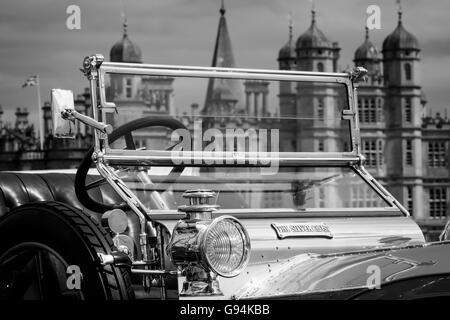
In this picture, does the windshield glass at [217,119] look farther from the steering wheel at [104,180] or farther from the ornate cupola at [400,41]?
the ornate cupola at [400,41]

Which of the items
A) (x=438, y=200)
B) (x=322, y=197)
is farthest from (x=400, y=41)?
(x=322, y=197)

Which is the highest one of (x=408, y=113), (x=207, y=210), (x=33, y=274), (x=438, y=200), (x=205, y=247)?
(x=408, y=113)

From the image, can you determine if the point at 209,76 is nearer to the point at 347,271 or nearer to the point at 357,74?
the point at 357,74

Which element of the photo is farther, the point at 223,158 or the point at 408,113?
the point at 408,113

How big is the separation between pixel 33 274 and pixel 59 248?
19 cm

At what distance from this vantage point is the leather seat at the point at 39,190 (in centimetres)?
495

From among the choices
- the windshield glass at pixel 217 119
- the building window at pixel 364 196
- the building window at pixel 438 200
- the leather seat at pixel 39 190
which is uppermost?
the windshield glass at pixel 217 119

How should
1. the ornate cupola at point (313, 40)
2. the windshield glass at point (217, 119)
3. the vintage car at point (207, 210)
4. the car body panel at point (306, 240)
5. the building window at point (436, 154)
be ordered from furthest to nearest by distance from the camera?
the building window at point (436, 154) → the ornate cupola at point (313, 40) → the windshield glass at point (217, 119) → the car body panel at point (306, 240) → the vintage car at point (207, 210)

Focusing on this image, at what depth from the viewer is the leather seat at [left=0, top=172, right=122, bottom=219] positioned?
4945 mm

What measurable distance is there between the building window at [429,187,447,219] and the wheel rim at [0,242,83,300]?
415ft

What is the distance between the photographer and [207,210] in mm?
3230

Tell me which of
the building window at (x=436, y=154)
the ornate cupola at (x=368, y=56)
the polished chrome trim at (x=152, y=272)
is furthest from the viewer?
the building window at (x=436, y=154)

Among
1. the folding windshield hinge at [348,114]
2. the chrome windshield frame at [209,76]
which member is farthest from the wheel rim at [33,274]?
the folding windshield hinge at [348,114]
